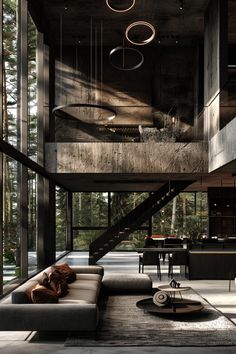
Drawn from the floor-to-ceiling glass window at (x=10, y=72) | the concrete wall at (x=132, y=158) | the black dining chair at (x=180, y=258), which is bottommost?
the black dining chair at (x=180, y=258)

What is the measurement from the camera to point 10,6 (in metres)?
11.2

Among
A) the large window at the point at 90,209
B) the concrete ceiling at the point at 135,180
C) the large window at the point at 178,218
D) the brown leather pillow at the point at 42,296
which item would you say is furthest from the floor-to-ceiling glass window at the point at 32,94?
the large window at the point at 178,218

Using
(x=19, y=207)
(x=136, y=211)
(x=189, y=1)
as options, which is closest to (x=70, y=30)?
(x=189, y=1)

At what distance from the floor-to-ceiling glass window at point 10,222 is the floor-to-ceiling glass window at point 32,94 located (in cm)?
219

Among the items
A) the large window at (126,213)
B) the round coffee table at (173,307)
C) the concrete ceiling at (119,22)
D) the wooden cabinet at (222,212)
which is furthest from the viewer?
the large window at (126,213)

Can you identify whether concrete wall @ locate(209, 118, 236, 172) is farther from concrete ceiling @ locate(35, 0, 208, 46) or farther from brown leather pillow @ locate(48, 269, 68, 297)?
brown leather pillow @ locate(48, 269, 68, 297)

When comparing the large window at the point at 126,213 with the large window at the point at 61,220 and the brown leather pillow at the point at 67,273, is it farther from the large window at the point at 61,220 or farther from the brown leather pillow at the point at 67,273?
the brown leather pillow at the point at 67,273

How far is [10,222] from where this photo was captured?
10.6m

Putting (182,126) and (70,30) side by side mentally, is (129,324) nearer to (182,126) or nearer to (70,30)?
(182,126)

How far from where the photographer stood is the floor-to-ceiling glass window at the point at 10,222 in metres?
10.3

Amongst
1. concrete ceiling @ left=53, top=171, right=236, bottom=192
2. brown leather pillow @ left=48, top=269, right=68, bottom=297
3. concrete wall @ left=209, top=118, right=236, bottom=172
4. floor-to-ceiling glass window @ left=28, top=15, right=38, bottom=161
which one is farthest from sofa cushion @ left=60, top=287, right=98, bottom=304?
concrete ceiling @ left=53, top=171, right=236, bottom=192

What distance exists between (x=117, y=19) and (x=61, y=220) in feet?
30.4

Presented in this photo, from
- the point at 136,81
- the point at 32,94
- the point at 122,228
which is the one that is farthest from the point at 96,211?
the point at 32,94

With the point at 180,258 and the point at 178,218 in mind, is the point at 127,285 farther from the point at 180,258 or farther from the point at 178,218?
the point at 178,218
